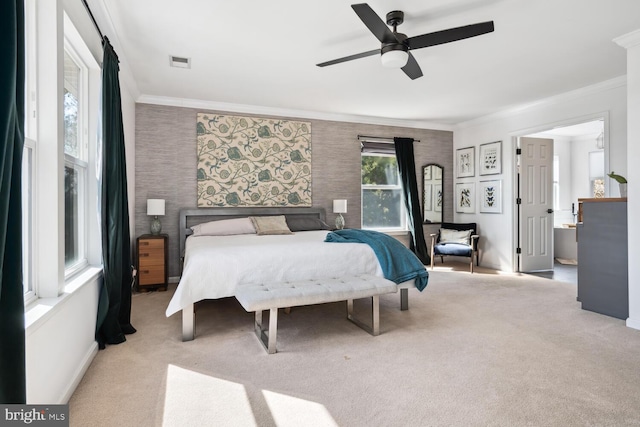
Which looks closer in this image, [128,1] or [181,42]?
[128,1]

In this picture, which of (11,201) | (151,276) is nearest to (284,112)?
(151,276)

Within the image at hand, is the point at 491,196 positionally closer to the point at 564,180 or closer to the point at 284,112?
the point at 564,180

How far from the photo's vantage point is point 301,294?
276 cm

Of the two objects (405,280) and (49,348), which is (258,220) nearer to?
(405,280)

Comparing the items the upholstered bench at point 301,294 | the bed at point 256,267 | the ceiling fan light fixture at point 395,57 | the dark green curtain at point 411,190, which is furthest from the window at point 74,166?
the dark green curtain at point 411,190

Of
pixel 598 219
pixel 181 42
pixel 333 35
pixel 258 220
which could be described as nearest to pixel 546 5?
pixel 333 35

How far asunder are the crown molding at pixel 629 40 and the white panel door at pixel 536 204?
260 cm

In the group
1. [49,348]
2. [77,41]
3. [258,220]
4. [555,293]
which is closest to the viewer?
[49,348]

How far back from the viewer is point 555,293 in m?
4.48

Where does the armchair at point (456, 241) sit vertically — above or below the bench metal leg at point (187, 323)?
above

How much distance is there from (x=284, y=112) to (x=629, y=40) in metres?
4.20

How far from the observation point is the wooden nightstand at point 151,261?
14.8 ft

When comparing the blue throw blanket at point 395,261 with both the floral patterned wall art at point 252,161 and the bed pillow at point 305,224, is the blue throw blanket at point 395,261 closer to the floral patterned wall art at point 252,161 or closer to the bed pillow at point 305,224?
the bed pillow at point 305,224

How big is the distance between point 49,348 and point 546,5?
399cm
